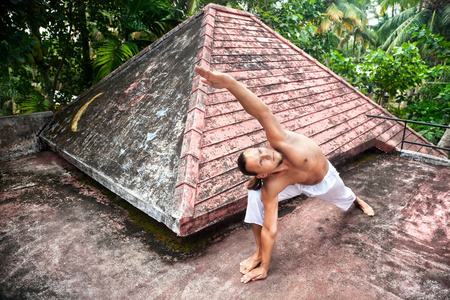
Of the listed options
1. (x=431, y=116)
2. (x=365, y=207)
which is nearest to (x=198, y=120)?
(x=365, y=207)

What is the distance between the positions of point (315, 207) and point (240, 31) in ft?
13.2

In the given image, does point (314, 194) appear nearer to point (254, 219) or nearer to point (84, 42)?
point (254, 219)

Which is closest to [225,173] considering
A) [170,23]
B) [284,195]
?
[284,195]

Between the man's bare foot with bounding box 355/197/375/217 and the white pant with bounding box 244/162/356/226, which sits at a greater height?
the white pant with bounding box 244/162/356/226

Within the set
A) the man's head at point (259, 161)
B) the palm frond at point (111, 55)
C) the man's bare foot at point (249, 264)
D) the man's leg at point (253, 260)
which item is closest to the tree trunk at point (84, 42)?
the palm frond at point (111, 55)

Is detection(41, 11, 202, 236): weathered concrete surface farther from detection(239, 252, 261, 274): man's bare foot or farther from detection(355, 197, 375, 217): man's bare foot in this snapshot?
detection(355, 197, 375, 217): man's bare foot

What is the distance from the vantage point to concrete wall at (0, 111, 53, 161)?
582 centimetres

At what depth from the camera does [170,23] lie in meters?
8.80

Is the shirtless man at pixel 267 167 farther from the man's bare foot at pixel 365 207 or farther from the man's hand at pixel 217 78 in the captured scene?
the man's bare foot at pixel 365 207

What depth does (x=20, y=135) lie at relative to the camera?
595 cm

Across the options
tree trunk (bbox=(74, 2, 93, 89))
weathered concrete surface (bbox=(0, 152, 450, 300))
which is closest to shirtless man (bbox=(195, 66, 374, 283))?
weathered concrete surface (bbox=(0, 152, 450, 300))

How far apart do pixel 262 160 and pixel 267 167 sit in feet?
0.25

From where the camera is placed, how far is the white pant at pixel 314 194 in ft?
8.66

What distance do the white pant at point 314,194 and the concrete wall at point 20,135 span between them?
571 cm
